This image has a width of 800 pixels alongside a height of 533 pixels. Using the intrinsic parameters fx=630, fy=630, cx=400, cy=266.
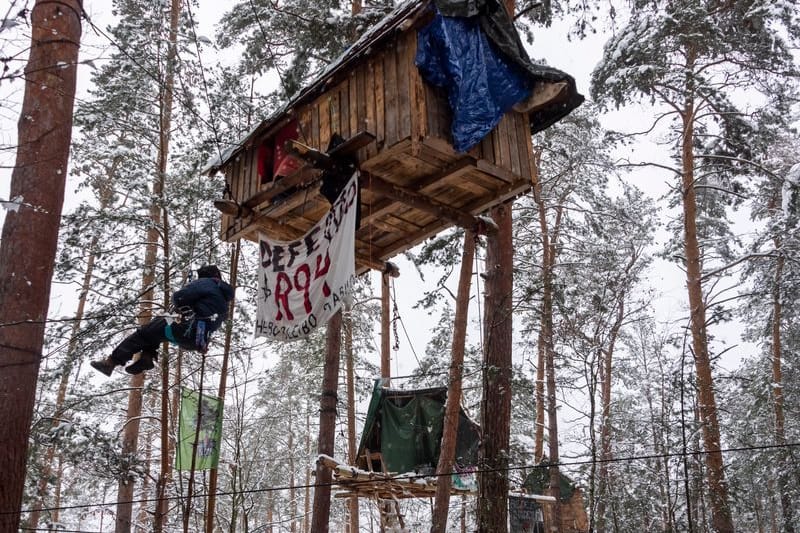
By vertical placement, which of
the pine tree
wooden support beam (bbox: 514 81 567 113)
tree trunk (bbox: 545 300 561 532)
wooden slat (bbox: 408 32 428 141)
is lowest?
tree trunk (bbox: 545 300 561 532)

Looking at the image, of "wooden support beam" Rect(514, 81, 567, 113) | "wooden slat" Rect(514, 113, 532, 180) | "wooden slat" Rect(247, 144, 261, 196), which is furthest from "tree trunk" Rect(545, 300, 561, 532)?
"wooden slat" Rect(247, 144, 261, 196)

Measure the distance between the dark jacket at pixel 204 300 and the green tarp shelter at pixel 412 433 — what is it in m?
4.89

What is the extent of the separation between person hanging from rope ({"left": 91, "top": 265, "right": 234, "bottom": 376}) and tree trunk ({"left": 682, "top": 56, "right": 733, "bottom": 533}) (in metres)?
7.27

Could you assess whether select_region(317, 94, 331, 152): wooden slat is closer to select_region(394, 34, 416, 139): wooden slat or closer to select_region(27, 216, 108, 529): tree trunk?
select_region(394, 34, 416, 139): wooden slat

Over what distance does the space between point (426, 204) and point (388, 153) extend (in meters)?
1.05

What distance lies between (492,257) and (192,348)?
3903 mm

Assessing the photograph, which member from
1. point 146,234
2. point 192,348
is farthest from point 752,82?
point 146,234

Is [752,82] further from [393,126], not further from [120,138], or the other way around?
[120,138]

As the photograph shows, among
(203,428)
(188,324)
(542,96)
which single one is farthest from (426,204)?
(203,428)

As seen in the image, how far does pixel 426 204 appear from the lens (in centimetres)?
636

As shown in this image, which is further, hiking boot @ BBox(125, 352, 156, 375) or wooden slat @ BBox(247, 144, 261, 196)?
wooden slat @ BBox(247, 144, 261, 196)

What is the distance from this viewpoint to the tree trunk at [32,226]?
12.5 feet

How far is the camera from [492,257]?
26.9 ft

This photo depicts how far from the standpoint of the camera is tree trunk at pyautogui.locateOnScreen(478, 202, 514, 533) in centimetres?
667
